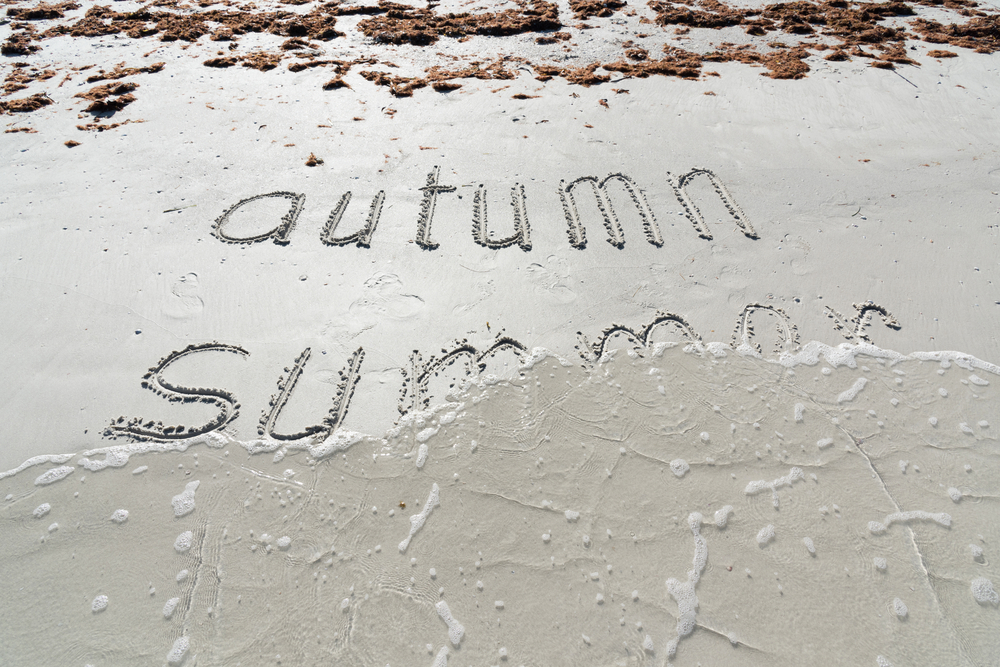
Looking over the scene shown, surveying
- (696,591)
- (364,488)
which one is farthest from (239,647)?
(696,591)

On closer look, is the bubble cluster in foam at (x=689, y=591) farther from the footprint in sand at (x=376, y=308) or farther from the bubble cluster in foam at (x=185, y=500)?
the bubble cluster in foam at (x=185, y=500)

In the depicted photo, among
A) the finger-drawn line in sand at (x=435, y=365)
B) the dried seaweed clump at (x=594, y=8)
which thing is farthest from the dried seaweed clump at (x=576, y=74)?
the finger-drawn line in sand at (x=435, y=365)

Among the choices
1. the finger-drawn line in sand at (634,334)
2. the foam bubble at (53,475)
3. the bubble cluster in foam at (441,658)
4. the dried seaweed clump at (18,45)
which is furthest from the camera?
the dried seaweed clump at (18,45)

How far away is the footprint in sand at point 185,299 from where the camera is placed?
3.17m

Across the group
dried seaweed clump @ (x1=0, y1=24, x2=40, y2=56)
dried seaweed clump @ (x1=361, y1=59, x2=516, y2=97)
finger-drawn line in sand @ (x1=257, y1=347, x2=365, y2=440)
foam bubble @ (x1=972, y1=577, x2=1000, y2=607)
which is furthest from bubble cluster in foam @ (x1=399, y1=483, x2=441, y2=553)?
dried seaweed clump @ (x1=0, y1=24, x2=40, y2=56)

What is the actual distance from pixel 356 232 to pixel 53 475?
2.09 metres

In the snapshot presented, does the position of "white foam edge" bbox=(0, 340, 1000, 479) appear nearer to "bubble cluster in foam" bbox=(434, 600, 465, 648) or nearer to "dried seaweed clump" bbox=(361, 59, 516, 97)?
"bubble cluster in foam" bbox=(434, 600, 465, 648)

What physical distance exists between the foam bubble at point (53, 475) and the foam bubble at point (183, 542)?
0.72 meters

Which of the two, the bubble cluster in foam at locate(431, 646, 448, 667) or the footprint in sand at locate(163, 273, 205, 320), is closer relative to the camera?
the bubble cluster in foam at locate(431, 646, 448, 667)

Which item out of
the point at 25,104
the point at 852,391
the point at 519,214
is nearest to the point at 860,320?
the point at 852,391

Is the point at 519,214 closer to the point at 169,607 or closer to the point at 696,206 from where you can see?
the point at 696,206

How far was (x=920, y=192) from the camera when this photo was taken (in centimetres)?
387

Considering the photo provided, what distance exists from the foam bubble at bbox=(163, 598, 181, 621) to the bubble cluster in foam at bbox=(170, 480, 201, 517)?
0.36 meters

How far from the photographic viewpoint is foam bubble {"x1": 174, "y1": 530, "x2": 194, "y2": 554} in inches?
88.3
